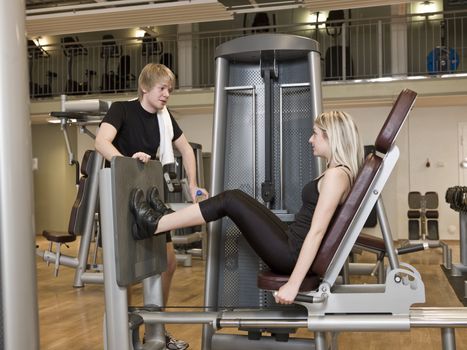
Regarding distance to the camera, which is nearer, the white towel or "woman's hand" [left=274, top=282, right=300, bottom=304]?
"woman's hand" [left=274, top=282, right=300, bottom=304]

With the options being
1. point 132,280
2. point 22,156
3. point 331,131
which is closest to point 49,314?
point 132,280

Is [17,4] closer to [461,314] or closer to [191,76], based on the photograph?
[461,314]

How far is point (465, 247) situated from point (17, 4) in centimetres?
473

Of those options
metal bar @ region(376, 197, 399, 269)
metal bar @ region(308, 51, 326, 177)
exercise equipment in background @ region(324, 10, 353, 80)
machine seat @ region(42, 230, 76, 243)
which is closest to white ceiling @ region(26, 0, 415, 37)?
exercise equipment in background @ region(324, 10, 353, 80)

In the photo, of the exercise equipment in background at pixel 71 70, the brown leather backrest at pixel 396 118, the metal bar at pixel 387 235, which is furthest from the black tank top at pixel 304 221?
the exercise equipment in background at pixel 71 70

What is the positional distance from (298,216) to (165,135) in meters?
0.83

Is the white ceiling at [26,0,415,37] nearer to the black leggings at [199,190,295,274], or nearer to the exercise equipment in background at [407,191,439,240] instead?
the exercise equipment in background at [407,191,439,240]

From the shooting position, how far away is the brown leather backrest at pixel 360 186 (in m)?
1.95

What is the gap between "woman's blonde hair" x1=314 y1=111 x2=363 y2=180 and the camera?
84.1 inches

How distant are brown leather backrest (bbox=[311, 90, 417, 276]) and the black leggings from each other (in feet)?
0.55

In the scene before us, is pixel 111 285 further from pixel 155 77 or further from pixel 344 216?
pixel 155 77

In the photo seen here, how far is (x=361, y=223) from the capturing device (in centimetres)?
204

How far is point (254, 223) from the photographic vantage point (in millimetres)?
2250

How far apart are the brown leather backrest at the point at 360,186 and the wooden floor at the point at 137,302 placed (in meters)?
1.16
